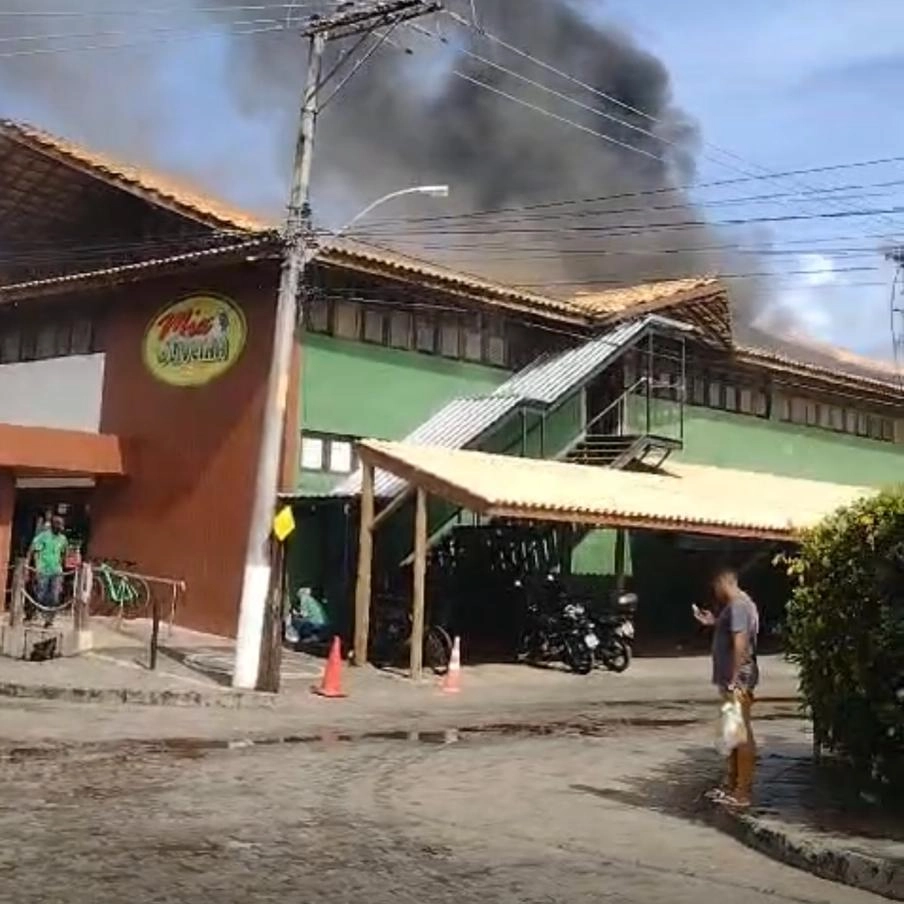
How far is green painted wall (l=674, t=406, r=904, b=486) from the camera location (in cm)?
2892

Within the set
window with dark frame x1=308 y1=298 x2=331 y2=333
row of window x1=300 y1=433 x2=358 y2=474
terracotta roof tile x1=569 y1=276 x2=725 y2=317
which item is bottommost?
row of window x1=300 y1=433 x2=358 y2=474

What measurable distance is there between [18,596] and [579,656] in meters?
7.87

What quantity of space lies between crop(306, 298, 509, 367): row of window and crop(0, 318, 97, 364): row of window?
16.3 ft

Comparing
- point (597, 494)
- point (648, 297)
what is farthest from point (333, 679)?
point (648, 297)

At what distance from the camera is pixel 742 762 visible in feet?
29.3

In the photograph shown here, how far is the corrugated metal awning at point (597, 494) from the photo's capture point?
1823cm

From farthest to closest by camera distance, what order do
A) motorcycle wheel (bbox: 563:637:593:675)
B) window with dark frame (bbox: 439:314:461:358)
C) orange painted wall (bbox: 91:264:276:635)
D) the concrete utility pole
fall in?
1. window with dark frame (bbox: 439:314:461:358)
2. orange painted wall (bbox: 91:264:276:635)
3. motorcycle wheel (bbox: 563:637:593:675)
4. the concrete utility pole

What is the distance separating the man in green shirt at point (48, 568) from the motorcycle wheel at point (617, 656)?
8.01 meters

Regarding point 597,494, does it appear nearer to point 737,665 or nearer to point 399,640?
point 399,640

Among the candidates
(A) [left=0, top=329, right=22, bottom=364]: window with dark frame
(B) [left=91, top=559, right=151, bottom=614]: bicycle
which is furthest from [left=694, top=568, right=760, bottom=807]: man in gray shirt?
(A) [left=0, top=329, right=22, bottom=364]: window with dark frame

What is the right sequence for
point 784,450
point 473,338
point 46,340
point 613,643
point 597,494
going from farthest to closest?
1. point 784,450
2. point 46,340
3. point 473,338
4. point 613,643
5. point 597,494

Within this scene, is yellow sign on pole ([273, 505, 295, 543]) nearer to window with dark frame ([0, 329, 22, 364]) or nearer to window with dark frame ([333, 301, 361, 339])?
window with dark frame ([333, 301, 361, 339])

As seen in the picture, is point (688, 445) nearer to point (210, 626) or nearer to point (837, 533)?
point (210, 626)

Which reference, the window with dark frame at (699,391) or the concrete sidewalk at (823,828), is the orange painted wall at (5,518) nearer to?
the window with dark frame at (699,391)
